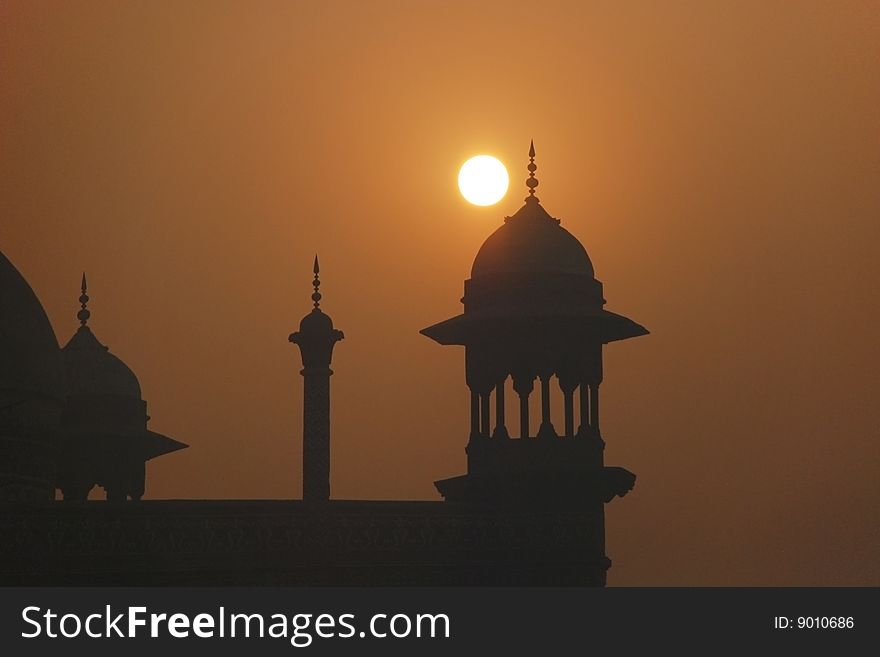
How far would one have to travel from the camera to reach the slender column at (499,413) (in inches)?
957

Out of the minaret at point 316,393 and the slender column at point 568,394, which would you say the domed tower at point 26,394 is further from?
the slender column at point 568,394

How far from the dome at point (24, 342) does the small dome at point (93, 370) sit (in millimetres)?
3860

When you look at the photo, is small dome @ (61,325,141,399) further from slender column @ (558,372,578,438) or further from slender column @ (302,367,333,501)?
slender column @ (558,372,578,438)

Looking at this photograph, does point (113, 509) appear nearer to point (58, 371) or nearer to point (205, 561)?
point (205, 561)

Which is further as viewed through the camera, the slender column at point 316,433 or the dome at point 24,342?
the slender column at point 316,433

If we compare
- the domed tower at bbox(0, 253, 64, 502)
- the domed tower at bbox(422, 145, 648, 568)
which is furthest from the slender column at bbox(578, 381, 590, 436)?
the domed tower at bbox(0, 253, 64, 502)

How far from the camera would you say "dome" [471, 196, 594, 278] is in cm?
2442

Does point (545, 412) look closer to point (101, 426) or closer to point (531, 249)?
point (531, 249)

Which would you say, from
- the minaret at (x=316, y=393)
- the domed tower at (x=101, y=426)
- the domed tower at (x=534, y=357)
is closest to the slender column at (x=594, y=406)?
the domed tower at (x=534, y=357)

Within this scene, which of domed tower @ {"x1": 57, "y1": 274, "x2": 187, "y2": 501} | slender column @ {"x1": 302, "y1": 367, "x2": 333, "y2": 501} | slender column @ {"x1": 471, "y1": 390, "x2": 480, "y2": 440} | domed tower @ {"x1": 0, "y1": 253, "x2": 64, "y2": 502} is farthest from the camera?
domed tower @ {"x1": 57, "y1": 274, "x2": 187, "y2": 501}

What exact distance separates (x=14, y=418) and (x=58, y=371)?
95cm

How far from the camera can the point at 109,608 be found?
18.1 meters

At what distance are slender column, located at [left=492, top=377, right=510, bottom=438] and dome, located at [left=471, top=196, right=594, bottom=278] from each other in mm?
1323

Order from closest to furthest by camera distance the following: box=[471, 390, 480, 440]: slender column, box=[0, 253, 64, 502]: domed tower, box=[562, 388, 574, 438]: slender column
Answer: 1. box=[0, 253, 64, 502]: domed tower
2. box=[562, 388, 574, 438]: slender column
3. box=[471, 390, 480, 440]: slender column
